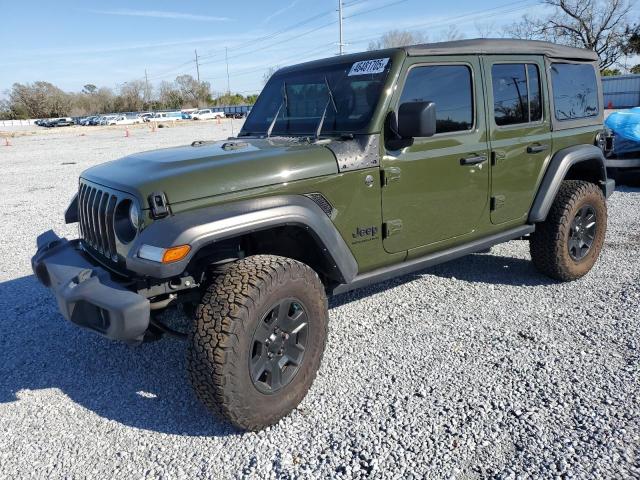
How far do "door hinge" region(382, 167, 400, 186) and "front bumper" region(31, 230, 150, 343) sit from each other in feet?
5.19

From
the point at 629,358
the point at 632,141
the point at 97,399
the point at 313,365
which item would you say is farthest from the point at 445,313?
the point at 632,141

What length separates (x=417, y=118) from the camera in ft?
10.1

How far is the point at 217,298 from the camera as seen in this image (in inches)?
103

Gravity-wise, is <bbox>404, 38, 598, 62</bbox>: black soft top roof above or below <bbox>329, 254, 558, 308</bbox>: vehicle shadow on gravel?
above

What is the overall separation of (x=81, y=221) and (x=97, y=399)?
112 cm

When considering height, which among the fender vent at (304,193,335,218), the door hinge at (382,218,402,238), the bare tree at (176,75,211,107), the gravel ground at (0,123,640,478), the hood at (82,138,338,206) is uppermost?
the bare tree at (176,75,211,107)

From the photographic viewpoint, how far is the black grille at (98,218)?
2.92 meters

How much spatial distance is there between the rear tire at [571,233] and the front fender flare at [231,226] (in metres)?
2.28

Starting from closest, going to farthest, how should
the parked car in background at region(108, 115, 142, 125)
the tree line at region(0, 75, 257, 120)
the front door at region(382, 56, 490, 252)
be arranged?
the front door at region(382, 56, 490, 252)
the parked car in background at region(108, 115, 142, 125)
the tree line at region(0, 75, 257, 120)

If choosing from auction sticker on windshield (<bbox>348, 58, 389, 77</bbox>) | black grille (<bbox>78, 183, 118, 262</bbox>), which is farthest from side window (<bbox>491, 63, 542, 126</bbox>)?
black grille (<bbox>78, 183, 118, 262</bbox>)

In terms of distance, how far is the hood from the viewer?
268cm

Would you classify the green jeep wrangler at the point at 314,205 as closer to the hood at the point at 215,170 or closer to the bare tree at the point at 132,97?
the hood at the point at 215,170

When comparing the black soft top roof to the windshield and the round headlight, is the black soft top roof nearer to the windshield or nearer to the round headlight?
the windshield

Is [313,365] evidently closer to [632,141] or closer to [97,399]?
[97,399]
